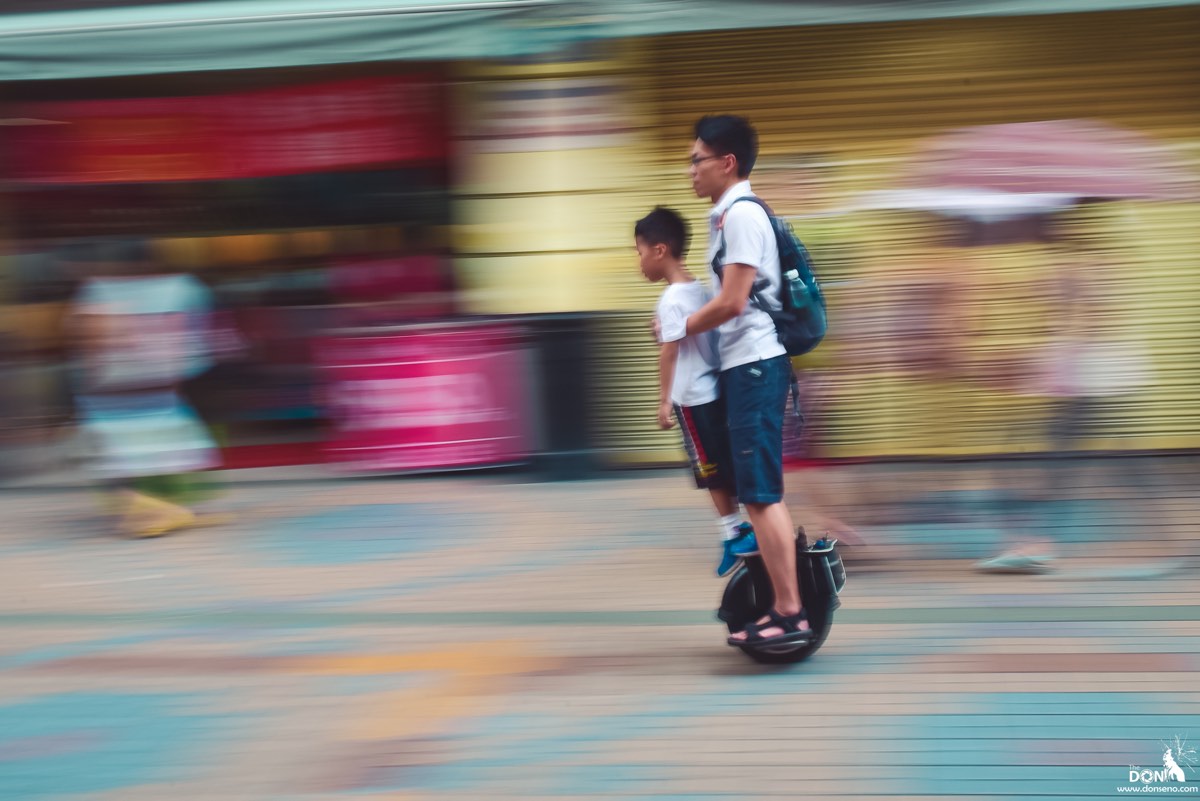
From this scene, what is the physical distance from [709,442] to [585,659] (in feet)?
2.83

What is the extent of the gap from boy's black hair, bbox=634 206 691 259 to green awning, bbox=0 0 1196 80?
279cm

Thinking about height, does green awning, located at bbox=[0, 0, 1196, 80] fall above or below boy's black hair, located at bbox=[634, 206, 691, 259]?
above

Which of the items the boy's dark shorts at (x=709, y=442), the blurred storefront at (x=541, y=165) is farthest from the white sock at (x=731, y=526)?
the blurred storefront at (x=541, y=165)

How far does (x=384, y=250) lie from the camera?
8.73 metres

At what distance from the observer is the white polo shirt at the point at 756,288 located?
4156mm

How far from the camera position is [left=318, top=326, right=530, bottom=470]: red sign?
304 inches

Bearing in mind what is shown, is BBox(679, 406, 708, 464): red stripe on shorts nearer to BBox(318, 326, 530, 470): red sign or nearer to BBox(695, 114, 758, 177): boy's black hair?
BBox(695, 114, 758, 177): boy's black hair

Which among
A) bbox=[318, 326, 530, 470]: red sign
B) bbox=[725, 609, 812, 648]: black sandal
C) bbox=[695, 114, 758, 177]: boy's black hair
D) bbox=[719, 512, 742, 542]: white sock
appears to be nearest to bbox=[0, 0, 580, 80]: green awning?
bbox=[318, 326, 530, 470]: red sign

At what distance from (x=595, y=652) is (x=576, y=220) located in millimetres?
4015

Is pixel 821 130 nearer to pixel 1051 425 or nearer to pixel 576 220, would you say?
pixel 576 220

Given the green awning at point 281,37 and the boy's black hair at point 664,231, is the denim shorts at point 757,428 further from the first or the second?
the green awning at point 281,37

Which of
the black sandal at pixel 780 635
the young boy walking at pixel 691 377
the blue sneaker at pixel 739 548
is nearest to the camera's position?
the black sandal at pixel 780 635

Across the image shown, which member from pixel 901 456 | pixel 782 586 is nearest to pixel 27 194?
pixel 901 456

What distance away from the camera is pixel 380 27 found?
7.39 metres
